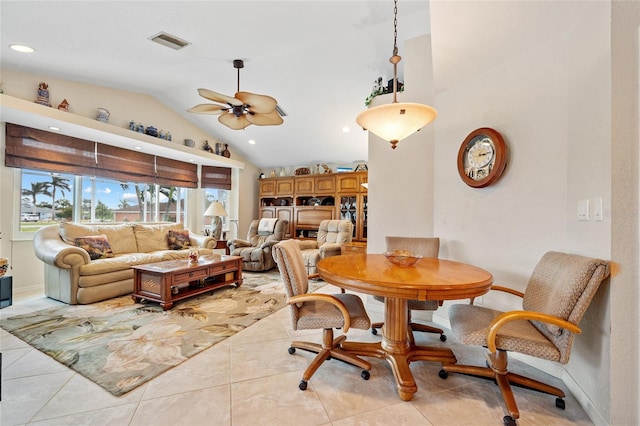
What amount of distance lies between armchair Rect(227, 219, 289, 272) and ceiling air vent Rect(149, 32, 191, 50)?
3.25 meters

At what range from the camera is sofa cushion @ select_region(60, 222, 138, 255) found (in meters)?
3.68

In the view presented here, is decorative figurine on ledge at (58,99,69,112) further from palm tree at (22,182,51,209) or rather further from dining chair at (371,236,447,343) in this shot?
dining chair at (371,236,447,343)

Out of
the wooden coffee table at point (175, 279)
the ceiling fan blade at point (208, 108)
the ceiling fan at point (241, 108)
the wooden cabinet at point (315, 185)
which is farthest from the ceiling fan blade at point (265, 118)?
the wooden cabinet at point (315, 185)

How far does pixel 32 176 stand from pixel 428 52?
544 centimetres

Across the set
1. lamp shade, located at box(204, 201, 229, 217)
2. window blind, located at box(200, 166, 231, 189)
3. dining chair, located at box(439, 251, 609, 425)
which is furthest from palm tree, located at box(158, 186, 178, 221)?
dining chair, located at box(439, 251, 609, 425)

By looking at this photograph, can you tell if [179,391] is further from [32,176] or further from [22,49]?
[32,176]

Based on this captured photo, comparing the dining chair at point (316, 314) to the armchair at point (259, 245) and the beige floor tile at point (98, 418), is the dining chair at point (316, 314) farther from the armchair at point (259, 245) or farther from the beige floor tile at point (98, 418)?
the armchair at point (259, 245)

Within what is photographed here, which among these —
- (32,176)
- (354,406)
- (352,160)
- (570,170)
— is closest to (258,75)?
(352,160)

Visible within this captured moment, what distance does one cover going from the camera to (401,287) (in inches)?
57.0

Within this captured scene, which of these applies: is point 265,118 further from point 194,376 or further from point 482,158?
point 194,376

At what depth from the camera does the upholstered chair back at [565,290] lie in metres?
1.37

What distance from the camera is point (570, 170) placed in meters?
1.81

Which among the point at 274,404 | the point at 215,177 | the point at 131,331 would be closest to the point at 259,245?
the point at 215,177

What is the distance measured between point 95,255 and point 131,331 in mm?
1815
